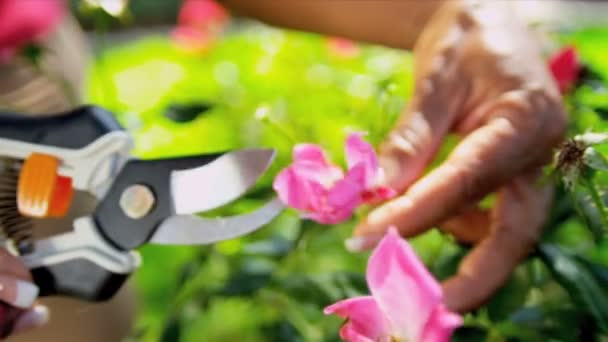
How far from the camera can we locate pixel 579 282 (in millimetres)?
406

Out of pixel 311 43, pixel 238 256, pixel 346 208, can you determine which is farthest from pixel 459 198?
pixel 311 43

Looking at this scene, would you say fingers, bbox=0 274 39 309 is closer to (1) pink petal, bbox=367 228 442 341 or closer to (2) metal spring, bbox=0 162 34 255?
(2) metal spring, bbox=0 162 34 255

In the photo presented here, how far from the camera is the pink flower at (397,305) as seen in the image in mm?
288

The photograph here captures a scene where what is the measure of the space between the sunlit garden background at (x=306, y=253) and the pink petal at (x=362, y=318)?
0.30ft

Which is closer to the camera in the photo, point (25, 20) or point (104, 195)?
point (104, 195)

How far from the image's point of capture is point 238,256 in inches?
21.4

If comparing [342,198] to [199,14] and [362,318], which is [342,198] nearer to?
[362,318]

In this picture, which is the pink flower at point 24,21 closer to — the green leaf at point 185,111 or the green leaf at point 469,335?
the green leaf at point 185,111

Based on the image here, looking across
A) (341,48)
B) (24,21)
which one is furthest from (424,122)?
(341,48)

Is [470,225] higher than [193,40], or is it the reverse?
[470,225]

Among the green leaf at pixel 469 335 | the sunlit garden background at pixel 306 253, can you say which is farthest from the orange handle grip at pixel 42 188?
the green leaf at pixel 469 335

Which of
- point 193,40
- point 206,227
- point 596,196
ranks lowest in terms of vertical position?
point 193,40

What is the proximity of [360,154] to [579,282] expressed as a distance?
0.45 feet

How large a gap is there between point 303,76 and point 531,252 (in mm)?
442
